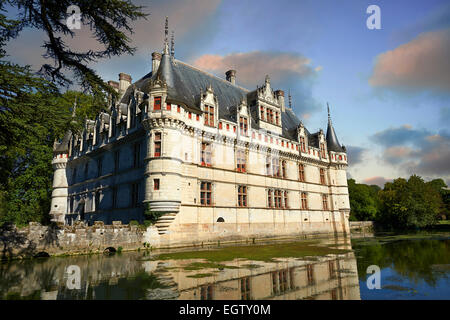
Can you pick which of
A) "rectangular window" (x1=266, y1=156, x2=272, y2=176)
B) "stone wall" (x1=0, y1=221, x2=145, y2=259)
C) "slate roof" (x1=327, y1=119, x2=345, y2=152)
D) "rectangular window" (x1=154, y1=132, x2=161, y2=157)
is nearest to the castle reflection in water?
"stone wall" (x1=0, y1=221, x2=145, y2=259)

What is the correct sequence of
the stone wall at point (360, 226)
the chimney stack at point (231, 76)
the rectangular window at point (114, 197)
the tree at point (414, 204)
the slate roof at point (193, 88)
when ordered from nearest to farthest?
→ the slate roof at point (193, 88) < the rectangular window at point (114, 197) < the chimney stack at point (231, 76) < the tree at point (414, 204) < the stone wall at point (360, 226)

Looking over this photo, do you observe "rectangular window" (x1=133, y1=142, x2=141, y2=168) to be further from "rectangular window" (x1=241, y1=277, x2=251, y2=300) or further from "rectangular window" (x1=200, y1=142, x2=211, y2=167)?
"rectangular window" (x1=241, y1=277, x2=251, y2=300)

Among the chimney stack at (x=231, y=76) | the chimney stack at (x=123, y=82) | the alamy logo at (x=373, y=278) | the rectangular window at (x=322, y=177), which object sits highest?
the chimney stack at (x=231, y=76)

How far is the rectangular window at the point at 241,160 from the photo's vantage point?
2327 cm

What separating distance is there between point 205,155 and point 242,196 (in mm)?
4830

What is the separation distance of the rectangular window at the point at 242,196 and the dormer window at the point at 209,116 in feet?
19.2

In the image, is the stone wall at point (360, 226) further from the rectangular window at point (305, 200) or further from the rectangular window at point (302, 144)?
the rectangular window at point (302, 144)

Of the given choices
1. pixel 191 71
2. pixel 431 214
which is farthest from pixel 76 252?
pixel 431 214

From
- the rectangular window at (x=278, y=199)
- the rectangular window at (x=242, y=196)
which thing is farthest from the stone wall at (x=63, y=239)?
the rectangular window at (x=278, y=199)

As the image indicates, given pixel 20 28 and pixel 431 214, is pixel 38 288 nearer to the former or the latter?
pixel 20 28

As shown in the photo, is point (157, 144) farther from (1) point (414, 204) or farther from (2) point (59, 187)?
(1) point (414, 204)

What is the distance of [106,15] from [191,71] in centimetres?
1749

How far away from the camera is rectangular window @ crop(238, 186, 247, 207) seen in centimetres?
2288

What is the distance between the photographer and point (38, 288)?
274 inches
